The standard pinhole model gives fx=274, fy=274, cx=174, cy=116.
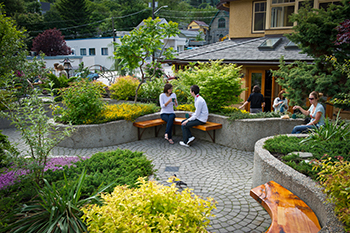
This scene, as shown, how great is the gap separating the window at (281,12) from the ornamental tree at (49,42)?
1367 inches

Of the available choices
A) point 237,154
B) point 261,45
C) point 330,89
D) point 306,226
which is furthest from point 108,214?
point 261,45

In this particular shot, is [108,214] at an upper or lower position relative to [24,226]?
upper

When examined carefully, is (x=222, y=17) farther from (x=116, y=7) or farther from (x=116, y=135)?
(x=116, y=135)

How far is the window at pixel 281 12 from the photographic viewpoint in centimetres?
1433

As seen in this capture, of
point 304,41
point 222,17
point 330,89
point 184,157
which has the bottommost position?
point 184,157

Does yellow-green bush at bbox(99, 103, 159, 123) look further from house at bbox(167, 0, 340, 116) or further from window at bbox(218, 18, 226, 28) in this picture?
window at bbox(218, 18, 226, 28)

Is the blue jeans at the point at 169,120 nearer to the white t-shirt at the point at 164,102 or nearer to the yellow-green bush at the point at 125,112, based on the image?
the white t-shirt at the point at 164,102

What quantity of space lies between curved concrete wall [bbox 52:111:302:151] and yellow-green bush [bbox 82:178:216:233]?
Answer: 5524 millimetres

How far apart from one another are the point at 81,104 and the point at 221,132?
14.5 ft

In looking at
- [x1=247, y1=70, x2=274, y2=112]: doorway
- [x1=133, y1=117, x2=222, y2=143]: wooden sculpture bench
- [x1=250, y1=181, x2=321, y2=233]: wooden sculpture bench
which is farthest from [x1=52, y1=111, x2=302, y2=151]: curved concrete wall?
[x1=247, y1=70, x2=274, y2=112]: doorway

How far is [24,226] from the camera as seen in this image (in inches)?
127

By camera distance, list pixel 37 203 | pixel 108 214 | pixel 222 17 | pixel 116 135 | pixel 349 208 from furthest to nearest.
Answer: pixel 222 17
pixel 116 135
pixel 37 203
pixel 349 208
pixel 108 214

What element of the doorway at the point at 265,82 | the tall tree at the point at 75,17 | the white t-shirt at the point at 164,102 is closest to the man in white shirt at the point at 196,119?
the white t-shirt at the point at 164,102

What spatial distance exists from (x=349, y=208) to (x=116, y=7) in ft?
264
